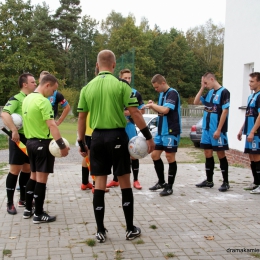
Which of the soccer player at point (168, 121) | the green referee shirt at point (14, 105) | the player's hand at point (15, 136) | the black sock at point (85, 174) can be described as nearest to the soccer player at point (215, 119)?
the soccer player at point (168, 121)

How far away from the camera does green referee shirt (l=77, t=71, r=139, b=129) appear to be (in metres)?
4.19

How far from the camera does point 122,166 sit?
14.0ft

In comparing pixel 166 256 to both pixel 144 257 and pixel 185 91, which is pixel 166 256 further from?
pixel 185 91

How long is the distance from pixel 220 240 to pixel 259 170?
2.93 m

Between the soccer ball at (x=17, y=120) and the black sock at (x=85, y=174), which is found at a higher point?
the soccer ball at (x=17, y=120)

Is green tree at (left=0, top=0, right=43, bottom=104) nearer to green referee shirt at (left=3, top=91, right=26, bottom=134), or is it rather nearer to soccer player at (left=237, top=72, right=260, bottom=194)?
green referee shirt at (left=3, top=91, right=26, bottom=134)

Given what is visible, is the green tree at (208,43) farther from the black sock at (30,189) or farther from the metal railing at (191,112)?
the black sock at (30,189)

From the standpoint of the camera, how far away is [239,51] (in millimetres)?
11102

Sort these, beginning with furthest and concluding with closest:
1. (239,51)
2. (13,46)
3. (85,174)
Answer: (13,46) < (239,51) < (85,174)

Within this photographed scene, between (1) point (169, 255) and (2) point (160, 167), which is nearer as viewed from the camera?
(1) point (169, 255)

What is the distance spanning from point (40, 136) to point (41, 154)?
251 millimetres

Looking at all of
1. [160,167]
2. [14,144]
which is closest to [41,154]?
[14,144]

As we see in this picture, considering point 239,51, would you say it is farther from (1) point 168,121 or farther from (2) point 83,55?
(2) point 83,55

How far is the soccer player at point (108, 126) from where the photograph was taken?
4.20 m
